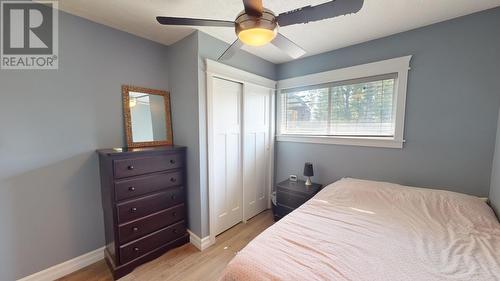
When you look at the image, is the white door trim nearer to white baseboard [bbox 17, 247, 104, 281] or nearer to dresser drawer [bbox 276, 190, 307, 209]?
dresser drawer [bbox 276, 190, 307, 209]

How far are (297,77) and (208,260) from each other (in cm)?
264

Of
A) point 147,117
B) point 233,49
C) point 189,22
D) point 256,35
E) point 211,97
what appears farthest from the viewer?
point 147,117

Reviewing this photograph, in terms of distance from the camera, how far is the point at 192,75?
209cm

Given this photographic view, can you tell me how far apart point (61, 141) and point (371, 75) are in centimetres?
330

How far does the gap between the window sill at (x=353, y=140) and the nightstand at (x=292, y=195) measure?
629 mm

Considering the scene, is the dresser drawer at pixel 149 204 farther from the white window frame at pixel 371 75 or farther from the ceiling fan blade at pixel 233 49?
the white window frame at pixel 371 75

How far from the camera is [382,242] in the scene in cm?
119

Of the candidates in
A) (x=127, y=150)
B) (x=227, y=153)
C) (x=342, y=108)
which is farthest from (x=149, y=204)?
(x=342, y=108)

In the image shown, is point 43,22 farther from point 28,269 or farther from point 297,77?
point 297,77

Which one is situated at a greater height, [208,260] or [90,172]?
[90,172]

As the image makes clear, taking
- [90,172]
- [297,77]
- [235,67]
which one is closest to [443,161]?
[297,77]

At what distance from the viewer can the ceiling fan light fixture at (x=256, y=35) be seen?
110 cm

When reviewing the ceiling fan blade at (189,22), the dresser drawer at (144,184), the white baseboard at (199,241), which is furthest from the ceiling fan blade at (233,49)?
the white baseboard at (199,241)

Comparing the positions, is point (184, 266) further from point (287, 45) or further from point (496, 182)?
point (496, 182)
